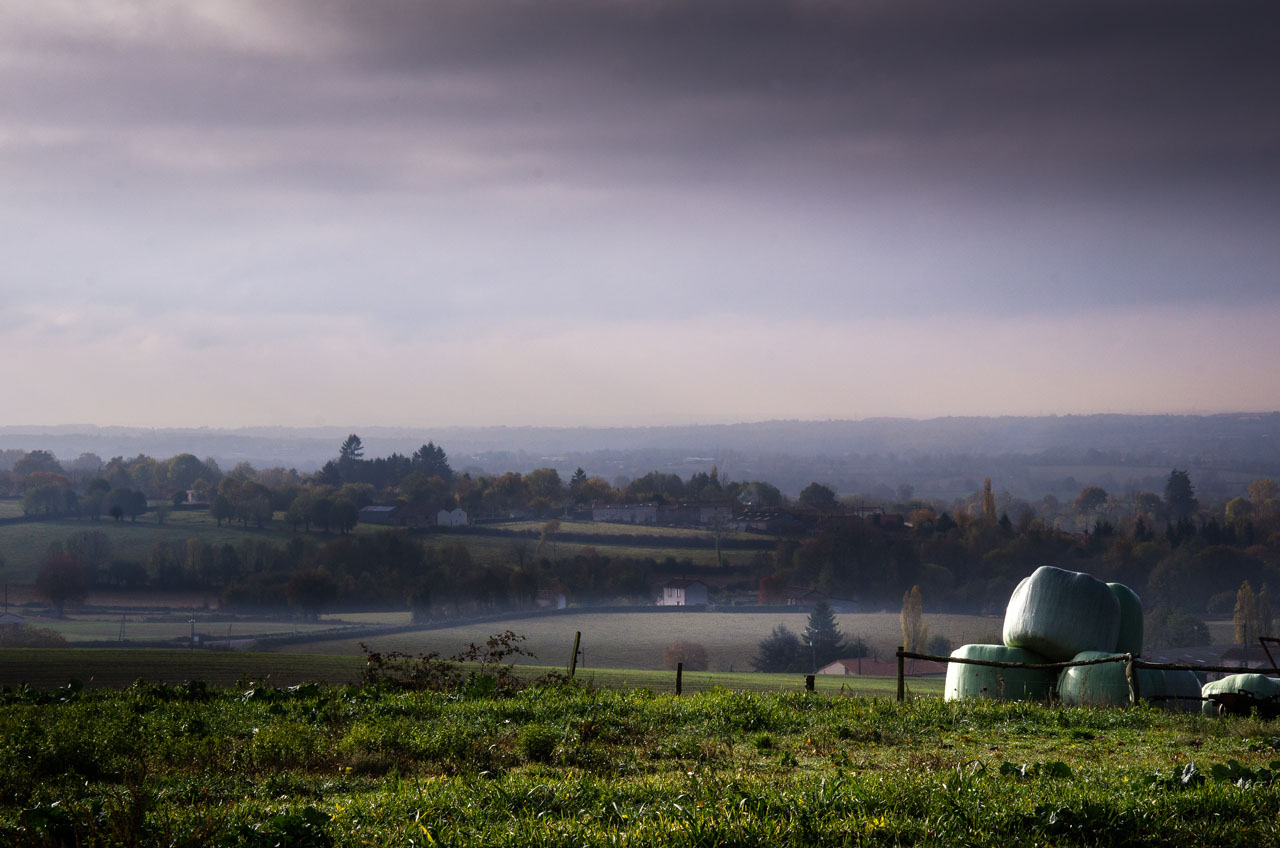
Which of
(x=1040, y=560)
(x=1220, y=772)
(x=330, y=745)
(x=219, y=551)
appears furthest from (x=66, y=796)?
(x=1040, y=560)

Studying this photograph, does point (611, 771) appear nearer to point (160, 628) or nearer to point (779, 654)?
point (779, 654)

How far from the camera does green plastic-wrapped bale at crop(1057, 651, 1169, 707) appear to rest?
20.0 metres

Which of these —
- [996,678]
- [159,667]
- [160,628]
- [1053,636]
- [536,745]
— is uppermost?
[536,745]

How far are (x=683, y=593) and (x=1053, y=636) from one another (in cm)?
14890

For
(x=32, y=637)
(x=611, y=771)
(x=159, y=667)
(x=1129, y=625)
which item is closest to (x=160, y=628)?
(x=32, y=637)

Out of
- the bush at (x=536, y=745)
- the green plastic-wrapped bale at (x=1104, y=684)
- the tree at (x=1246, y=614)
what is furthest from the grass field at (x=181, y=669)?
the tree at (x=1246, y=614)

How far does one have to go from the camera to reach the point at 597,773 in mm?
9828

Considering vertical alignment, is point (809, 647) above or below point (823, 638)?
below

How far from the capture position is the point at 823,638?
14475cm

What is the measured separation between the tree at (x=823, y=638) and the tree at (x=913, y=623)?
11.3 meters

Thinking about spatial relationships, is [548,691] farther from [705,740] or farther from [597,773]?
[597,773]

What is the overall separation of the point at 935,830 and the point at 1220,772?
3199 millimetres

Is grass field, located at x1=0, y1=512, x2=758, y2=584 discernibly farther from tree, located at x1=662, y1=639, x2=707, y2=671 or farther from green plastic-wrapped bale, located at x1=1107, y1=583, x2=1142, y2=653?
green plastic-wrapped bale, located at x1=1107, y1=583, x2=1142, y2=653

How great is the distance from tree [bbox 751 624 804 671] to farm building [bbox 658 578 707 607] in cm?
2652
